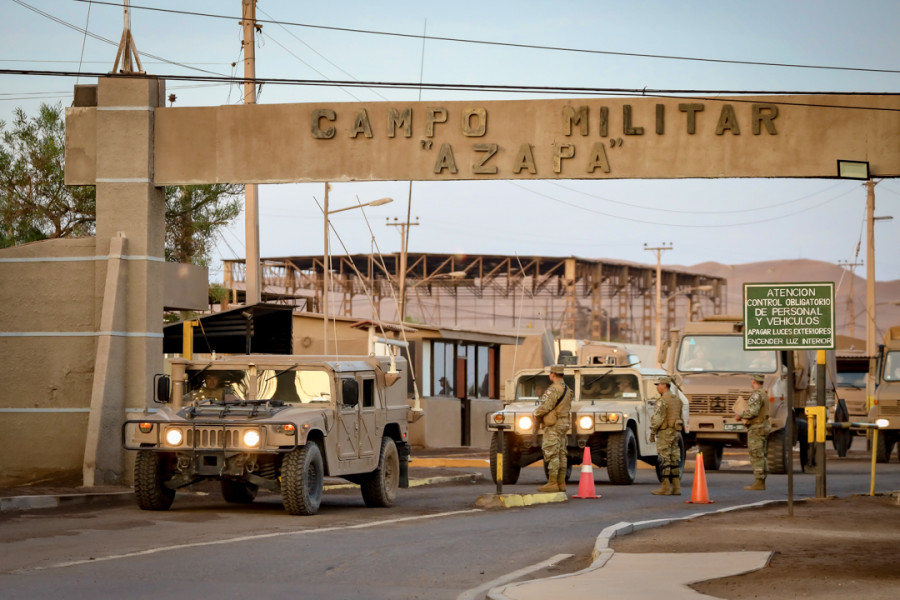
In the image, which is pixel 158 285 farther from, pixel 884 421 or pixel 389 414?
pixel 884 421

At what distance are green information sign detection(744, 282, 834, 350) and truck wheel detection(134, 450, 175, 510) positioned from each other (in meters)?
7.33

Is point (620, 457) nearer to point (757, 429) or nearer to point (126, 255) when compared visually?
point (757, 429)

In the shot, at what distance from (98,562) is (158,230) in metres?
10.5

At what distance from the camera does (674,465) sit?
829 inches

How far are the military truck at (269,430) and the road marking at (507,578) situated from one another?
4584 mm

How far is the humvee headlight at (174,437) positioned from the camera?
16.2 meters

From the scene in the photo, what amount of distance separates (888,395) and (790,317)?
16375 millimetres

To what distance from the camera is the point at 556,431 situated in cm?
2034

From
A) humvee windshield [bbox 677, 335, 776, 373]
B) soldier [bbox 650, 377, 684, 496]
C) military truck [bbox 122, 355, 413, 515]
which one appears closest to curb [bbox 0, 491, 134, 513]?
military truck [bbox 122, 355, 413, 515]

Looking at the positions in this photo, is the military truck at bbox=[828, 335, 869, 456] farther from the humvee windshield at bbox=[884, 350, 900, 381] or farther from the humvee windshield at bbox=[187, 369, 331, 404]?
the humvee windshield at bbox=[187, 369, 331, 404]

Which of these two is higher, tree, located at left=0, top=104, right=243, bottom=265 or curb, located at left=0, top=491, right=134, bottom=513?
tree, located at left=0, top=104, right=243, bottom=265

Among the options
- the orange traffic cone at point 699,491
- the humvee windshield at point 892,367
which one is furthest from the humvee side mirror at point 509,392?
the humvee windshield at point 892,367

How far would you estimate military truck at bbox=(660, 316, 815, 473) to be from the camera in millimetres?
28125

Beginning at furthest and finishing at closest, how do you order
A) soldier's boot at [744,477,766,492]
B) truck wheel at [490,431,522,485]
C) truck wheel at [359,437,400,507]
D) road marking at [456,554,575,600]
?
1. truck wheel at [490,431,522,485]
2. soldier's boot at [744,477,766,492]
3. truck wheel at [359,437,400,507]
4. road marking at [456,554,575,600]
